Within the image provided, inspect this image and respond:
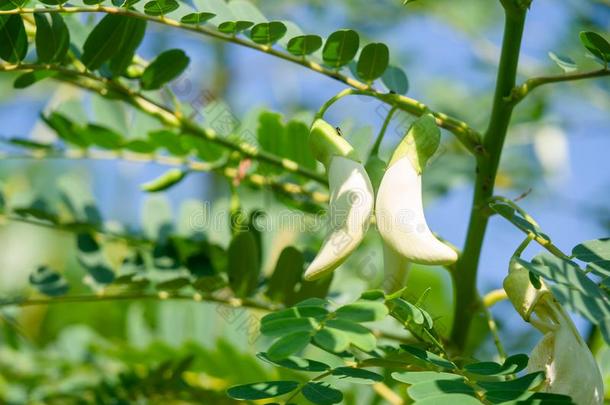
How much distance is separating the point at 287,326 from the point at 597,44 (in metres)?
0.35

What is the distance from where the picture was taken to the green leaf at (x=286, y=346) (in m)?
0.57

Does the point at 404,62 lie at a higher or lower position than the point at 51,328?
higher

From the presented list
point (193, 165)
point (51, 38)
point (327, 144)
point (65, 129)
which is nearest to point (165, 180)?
point (193, 165)

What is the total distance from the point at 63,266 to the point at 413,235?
1593 millimetres

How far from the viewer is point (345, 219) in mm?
641

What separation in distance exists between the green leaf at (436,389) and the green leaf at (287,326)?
0.08 metres

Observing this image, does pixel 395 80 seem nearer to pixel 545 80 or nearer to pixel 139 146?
pixel 545 80

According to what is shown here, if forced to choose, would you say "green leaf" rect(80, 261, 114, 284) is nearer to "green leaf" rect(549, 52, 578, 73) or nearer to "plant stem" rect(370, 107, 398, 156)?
"plant stem" rect(370, 107, 398, 156)

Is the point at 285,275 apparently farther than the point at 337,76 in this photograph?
Yes

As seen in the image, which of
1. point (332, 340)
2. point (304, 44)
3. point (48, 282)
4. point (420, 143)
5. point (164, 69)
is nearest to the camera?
point (332, 340)

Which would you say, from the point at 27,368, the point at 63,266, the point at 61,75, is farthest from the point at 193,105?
the point at 63,266

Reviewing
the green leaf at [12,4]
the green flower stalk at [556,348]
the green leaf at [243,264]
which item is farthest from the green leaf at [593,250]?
the green leaf at [12,4]

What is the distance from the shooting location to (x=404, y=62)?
2.13 meters

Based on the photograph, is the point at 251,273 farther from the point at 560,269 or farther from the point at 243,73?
the point at 243,73
